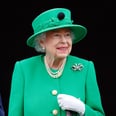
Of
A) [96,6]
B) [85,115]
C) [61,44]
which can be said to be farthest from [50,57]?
[96,6]

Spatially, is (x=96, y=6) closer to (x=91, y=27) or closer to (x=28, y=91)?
(x=91, y=27)

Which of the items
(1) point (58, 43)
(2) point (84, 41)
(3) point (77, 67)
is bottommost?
(3) point (77, 67)

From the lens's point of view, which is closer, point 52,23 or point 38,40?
point 52,23

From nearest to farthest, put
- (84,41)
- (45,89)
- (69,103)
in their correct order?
(69,103), (45,89), (84,41)

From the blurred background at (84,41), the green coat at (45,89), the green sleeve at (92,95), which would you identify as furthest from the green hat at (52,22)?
the blurred background at (84,41)

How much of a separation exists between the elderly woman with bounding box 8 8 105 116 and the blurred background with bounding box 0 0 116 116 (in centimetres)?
188

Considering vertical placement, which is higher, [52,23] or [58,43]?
[52,23]

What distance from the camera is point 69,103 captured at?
482cm

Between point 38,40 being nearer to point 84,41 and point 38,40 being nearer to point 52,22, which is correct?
point 52,22

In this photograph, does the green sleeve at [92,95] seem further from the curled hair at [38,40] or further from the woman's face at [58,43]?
the curled hair at [38,40]

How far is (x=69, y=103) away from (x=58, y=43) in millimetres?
403

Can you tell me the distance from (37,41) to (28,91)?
35 centimetres

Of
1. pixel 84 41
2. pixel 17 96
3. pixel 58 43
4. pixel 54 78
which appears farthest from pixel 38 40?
pixel 84 41

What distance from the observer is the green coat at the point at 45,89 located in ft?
16.1
